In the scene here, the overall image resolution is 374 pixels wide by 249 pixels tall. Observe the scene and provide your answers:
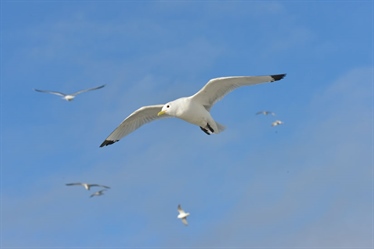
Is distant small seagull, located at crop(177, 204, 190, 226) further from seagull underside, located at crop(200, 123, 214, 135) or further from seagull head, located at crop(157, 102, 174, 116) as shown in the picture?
seagull head, located at crop(157, 102, 174, 116)

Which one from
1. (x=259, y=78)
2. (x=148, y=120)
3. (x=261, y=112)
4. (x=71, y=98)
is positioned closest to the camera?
(x=259, y=78)

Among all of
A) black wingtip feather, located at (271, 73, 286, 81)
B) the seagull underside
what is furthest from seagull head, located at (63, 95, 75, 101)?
black wingtip feather, located at (271, 73, 286, 81)

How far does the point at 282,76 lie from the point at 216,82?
1820 mm

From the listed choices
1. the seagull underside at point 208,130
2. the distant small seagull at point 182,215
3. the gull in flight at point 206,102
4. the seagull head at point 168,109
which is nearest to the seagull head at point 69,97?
the distant small seagull at point 182,215

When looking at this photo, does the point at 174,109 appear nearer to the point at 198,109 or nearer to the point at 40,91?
the point at 198,109

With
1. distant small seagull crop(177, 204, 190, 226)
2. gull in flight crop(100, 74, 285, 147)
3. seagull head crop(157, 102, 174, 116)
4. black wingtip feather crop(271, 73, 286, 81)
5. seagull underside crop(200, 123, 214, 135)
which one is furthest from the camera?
distant small seagull crop(177, 204, 190, 226)

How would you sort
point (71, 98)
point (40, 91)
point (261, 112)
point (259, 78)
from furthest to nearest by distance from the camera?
point (261, 112) < point (71, 98) < point (40, 91) < point (259, 78)

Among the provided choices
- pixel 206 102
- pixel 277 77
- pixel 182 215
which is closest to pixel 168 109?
pixel 206 102

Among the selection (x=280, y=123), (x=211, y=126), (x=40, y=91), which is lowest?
(x=211, y=126)

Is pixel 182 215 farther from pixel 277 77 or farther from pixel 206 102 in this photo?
pixel 277 77

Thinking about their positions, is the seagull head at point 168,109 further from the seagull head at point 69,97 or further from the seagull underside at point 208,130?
the seagull head at point 69,97

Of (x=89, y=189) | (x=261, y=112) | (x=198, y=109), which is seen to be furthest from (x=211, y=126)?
(x=261, y=112)

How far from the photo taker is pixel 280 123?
36.9 m

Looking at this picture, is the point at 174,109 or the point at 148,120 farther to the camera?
the point at 148,120
